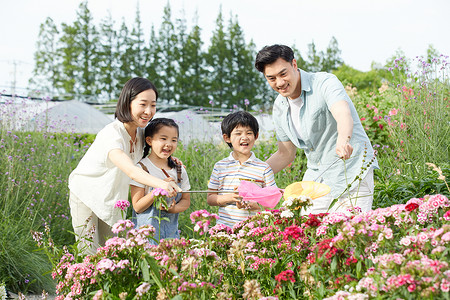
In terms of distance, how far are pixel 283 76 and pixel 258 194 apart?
0.77 meters

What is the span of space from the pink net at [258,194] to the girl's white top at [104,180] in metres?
0.86

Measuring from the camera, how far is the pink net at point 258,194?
105 inches

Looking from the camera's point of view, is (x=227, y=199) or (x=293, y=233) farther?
(x=227, y=199)

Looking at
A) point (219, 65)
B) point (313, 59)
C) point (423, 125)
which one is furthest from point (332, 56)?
point (423, 125)

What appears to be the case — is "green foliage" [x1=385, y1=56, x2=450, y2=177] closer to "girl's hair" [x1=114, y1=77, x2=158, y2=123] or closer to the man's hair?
the man's hair

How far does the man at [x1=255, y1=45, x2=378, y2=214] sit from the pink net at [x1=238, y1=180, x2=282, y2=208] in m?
0.37

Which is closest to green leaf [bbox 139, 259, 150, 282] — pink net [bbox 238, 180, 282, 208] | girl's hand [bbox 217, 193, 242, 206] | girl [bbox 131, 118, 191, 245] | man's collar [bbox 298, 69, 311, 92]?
pink net [bbox 238, 180, 282, 208]

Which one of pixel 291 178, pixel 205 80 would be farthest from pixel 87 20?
pixel 291 178

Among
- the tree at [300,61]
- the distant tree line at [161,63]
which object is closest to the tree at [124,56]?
the distant tree line at [161,63]

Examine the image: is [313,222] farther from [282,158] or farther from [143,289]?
[282,158]

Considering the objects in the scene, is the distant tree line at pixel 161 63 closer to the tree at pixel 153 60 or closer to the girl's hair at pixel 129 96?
the tree at pixel 153 60

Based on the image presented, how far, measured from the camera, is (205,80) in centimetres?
3269

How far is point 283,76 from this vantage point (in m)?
2.82

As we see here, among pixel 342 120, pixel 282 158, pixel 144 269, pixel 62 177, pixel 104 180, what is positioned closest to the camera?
pixel 144 269
